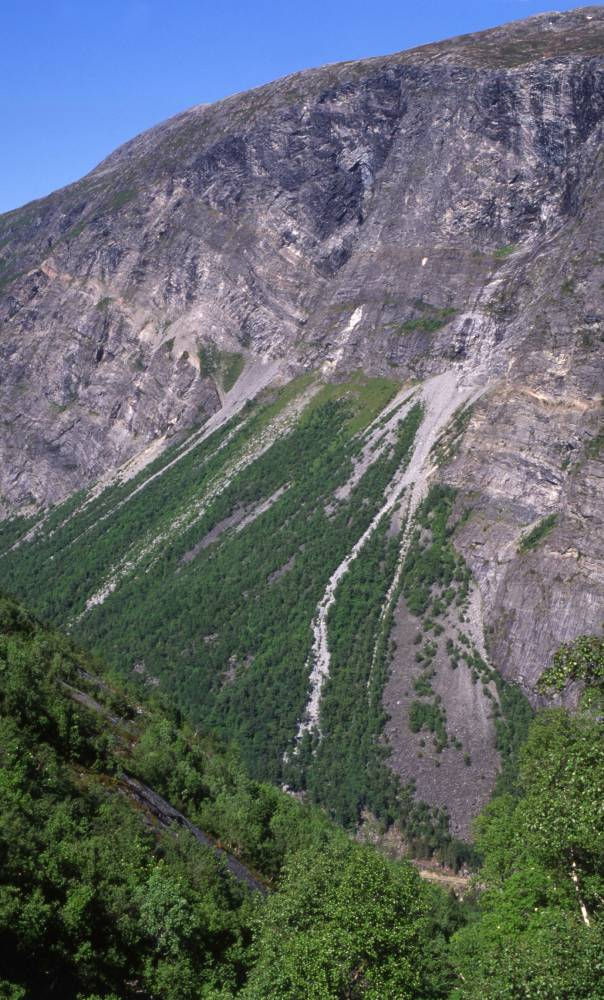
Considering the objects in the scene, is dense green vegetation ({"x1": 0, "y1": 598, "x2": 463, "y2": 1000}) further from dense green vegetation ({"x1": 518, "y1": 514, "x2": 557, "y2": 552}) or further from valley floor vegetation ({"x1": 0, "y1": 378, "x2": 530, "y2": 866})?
dense green vegetation ({"x1": 518, "y1": 514, "x2": 557, "y2": 552})

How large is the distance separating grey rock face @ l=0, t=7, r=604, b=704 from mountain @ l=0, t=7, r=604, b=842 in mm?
521

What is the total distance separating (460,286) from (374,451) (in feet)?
139

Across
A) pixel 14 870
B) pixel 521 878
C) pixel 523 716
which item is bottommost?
pixel 523 716

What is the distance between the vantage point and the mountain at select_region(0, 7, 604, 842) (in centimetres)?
10075

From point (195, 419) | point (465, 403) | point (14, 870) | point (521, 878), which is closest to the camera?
point (14, 870)

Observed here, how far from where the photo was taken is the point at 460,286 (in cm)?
16162

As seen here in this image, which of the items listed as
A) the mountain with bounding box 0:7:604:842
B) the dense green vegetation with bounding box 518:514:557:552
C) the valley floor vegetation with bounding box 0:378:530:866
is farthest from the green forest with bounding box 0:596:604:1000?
the dense green vegetation with bounding box 518:514:557:552

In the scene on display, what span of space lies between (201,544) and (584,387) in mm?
70644

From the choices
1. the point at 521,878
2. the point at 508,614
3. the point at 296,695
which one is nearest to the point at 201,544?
the point at 296,695

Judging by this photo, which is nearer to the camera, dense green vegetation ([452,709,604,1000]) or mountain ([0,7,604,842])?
dense green vegetation ([452,709,604,1000])

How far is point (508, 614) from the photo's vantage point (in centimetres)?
10362

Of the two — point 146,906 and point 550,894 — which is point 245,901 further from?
point 550,894

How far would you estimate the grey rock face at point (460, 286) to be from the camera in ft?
364

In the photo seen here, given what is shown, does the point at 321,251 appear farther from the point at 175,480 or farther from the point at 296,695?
the point at 296,695
